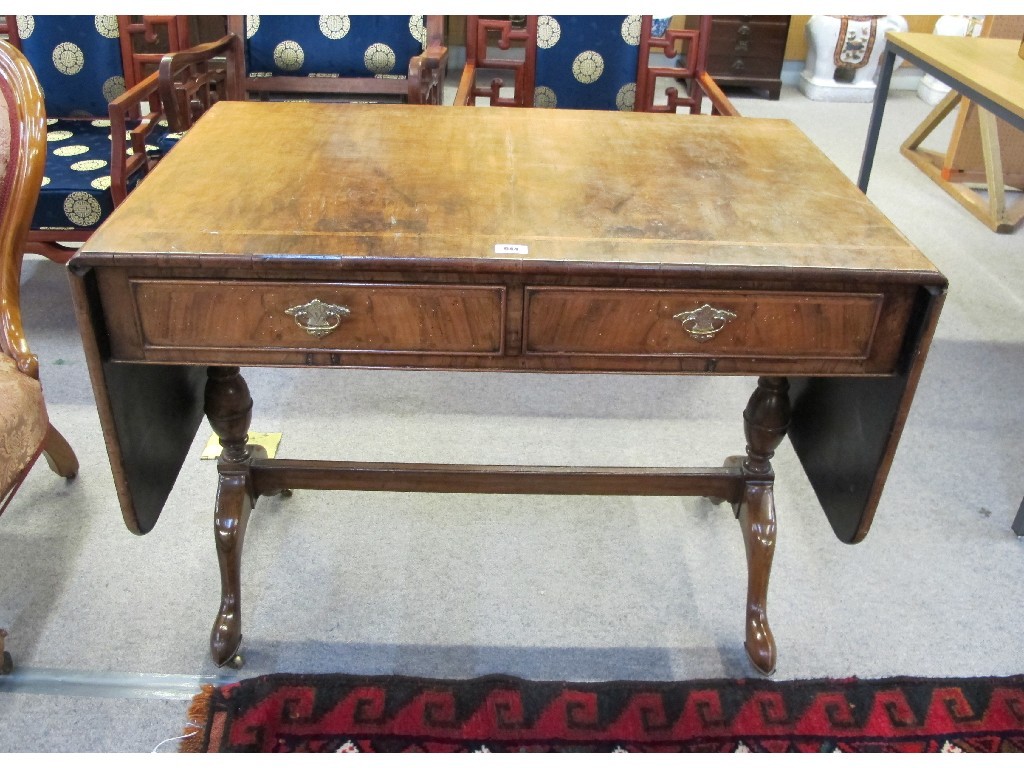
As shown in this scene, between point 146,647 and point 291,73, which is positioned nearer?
point 146,647

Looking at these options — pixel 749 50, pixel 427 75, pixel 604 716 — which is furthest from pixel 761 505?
pixel 749 50

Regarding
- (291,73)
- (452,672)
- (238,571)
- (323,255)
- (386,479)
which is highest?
(323,255)

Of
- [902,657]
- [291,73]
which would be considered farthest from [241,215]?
[291,73]

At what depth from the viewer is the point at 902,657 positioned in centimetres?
165

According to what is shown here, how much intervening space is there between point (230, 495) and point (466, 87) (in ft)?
4.36

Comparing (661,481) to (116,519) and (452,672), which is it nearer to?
(452,672)

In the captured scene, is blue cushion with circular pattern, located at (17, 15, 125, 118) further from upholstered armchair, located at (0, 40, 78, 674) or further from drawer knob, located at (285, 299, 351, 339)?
drawer knob, located at (285, 299, 351, 339)

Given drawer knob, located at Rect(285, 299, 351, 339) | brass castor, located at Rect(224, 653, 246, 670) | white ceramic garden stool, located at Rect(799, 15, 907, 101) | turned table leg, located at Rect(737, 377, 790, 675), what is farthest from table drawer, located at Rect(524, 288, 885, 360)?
white ceramic garden stool, located at Rect(799, 15, 907, 101)

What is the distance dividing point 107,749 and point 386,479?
2.05ft

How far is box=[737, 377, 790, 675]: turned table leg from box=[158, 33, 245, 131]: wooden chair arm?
1.62 meters

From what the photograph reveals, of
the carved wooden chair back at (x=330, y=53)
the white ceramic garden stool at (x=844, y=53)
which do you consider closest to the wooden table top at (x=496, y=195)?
the carved wooden chair back at (x=330, y=53)

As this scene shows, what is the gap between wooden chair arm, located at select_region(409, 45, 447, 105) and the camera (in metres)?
2.28

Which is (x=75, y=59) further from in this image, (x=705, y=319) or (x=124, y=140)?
(x=705, y=319)

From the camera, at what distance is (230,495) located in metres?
1.60
